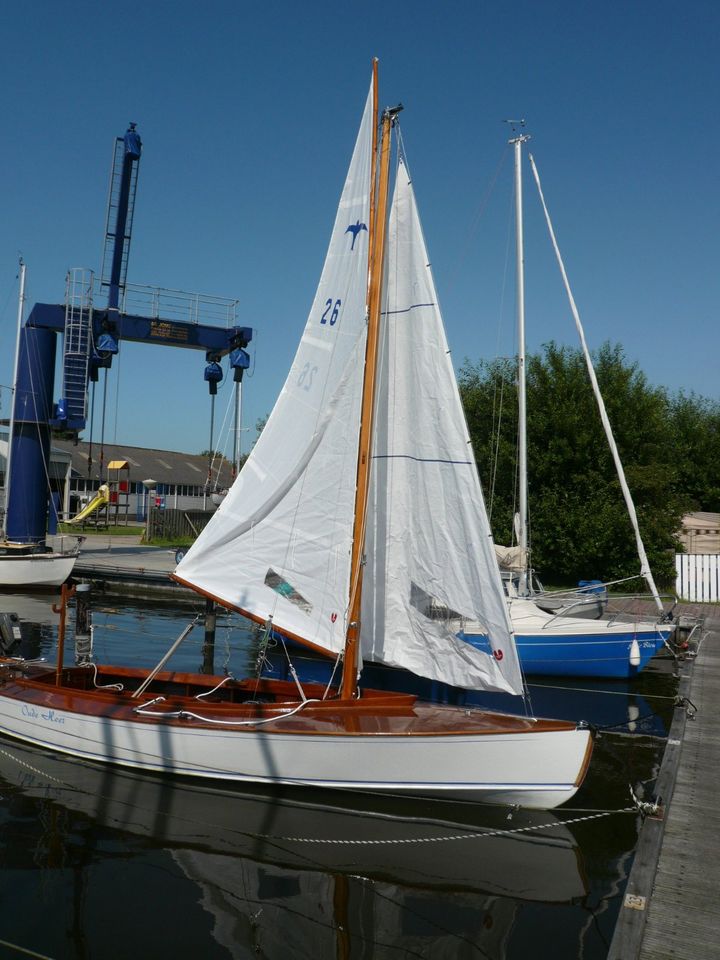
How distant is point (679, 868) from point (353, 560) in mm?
5188

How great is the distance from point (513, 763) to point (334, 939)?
280 cm

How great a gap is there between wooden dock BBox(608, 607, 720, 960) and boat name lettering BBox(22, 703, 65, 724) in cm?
803

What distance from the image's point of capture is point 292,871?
28.0 feet

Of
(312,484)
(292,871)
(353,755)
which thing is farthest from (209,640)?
(292,871)

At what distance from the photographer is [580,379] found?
3431cm

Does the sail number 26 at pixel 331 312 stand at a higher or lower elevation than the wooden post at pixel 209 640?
higher

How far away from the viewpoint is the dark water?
23.7 ft

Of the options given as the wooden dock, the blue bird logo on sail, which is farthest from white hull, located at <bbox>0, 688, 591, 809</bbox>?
the blue bird logo on sail

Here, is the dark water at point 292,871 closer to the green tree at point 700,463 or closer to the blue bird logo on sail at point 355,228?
the blue bird logo on sail at point 355,228

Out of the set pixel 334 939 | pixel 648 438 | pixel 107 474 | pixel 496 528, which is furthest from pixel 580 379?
pixel 107 474

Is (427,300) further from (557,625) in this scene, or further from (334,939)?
(557,625)

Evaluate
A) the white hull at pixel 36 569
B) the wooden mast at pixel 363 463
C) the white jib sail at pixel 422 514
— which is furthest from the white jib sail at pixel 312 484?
the white hull at pixel 36 569

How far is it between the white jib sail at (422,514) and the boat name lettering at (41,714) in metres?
4.60

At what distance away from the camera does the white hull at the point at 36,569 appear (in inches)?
1151
